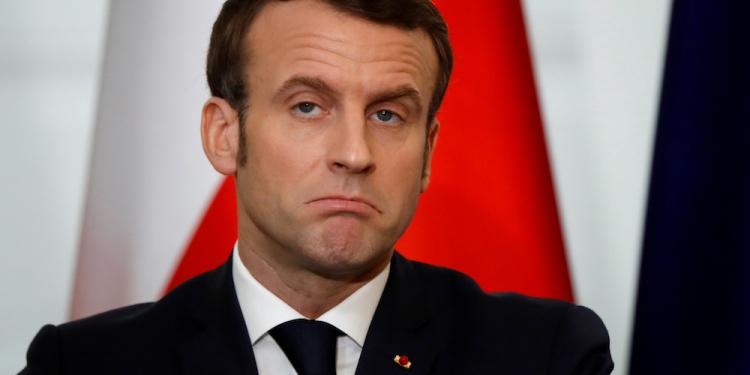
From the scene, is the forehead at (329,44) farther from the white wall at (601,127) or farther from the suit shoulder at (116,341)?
the white wall at (601,127)

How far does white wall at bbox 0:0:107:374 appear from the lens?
291 cm

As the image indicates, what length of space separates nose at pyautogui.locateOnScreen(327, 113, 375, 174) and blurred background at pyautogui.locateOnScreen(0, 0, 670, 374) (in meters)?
1.22

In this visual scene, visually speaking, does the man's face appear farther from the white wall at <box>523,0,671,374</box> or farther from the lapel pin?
the white wall at <box>523,0,671,374</box>

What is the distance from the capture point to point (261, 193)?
1923 mm

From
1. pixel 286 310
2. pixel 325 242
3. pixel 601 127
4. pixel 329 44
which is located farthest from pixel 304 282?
pixel 601 127

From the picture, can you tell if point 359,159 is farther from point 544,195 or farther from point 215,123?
point 544,195

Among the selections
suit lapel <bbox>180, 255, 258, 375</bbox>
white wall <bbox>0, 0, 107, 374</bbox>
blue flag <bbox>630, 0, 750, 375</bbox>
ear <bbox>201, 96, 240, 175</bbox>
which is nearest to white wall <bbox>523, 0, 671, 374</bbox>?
blue flag <bbox>630, 0, 750, 375</bbox>

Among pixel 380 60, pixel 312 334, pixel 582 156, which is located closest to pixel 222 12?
pixel 380 60

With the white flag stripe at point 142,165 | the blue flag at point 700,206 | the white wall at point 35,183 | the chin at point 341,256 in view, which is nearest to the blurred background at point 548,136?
the white wall at point 35,183

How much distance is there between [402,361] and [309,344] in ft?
0.71

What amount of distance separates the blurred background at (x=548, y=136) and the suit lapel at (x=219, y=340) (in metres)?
1.08

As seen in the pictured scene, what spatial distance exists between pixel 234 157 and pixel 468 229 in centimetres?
83

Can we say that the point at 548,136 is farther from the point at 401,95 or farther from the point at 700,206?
the point at 401,95

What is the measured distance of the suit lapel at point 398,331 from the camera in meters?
1.92
